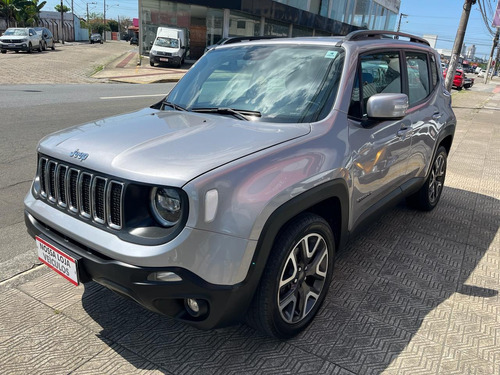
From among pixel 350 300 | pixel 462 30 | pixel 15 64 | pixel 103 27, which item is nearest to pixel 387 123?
pixel 350 300

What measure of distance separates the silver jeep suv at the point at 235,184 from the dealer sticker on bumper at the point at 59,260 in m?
0.01

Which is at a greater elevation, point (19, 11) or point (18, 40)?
point (19, 11)

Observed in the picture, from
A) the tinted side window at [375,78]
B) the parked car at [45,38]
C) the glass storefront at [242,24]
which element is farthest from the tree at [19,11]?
the tinted side window at [375,78]

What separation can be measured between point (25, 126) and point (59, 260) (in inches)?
266

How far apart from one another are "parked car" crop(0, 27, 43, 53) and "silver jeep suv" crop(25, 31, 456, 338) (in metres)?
31.2

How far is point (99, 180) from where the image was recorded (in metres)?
2.20

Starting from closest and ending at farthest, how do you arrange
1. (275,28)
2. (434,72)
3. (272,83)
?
(272,83), (434,72), (275,28)

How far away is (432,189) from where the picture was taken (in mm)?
4926

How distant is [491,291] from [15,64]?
25004 millimetres

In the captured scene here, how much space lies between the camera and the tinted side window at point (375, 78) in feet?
10.1

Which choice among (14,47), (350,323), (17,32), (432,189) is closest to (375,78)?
(350,323)

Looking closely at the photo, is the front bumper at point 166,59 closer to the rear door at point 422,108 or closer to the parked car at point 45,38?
the parked car at point 45,38

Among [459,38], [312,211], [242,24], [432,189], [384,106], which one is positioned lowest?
[432,189]

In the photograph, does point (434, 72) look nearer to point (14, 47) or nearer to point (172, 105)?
point (172, 105)
